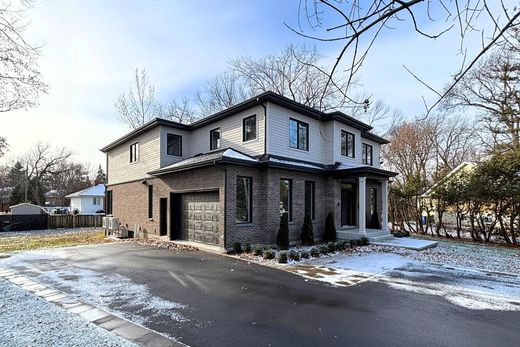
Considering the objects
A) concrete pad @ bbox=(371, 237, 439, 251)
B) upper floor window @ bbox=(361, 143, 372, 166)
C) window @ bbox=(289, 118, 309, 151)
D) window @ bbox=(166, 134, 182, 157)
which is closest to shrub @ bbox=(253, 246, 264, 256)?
window @ bbox=(289, 118, 309, 151)

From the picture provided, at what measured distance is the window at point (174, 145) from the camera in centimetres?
1605

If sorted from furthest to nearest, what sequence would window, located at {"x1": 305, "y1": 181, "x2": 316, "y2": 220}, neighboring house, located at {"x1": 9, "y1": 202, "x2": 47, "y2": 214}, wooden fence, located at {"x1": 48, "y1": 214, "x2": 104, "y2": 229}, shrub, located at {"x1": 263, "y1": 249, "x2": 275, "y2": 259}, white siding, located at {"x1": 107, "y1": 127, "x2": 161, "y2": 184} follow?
1. wooden fence, located at {"x1": 48, "y1": 214, "x2": 104, "y2": 229}
2. neighboring house, located at {"x1": 9, "y1": 202, "x2": 47, "y2": 214}
3. white siding, located at {"x1": 107, "y1": 127, "x2": 161, "y2": 184}
4. window, located at {"x1": 305, "y1": 181, "x2": 316, "y2": 220}
5. shrub, located at {"x1": 263, "y1": 249, "x2": 275, "y2": 259}

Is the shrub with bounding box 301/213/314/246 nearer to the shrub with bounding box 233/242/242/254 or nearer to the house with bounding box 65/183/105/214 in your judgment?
the shrub with bounding box 233/242/242/254

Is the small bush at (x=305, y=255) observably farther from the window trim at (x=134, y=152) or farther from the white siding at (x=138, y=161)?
the window trim at (x=134, y=152)

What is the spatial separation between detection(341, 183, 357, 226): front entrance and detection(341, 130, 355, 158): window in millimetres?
1647

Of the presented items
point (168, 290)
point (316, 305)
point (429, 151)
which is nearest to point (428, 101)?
point (316, 305)

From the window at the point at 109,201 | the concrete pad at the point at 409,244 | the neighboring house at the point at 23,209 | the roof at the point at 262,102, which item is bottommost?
the concrete pad at the point at 409,244

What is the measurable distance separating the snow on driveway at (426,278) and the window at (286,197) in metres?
3.16

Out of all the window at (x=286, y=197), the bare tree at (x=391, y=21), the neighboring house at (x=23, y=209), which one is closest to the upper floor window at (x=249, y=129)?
the window at (x=286, y=197)

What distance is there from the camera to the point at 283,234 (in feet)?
38.5

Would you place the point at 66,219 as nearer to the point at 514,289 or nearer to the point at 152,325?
the point at 152,325

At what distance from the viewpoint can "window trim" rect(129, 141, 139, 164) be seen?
698 inches

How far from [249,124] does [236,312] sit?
30.6ft

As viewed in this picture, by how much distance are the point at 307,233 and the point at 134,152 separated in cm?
1150
